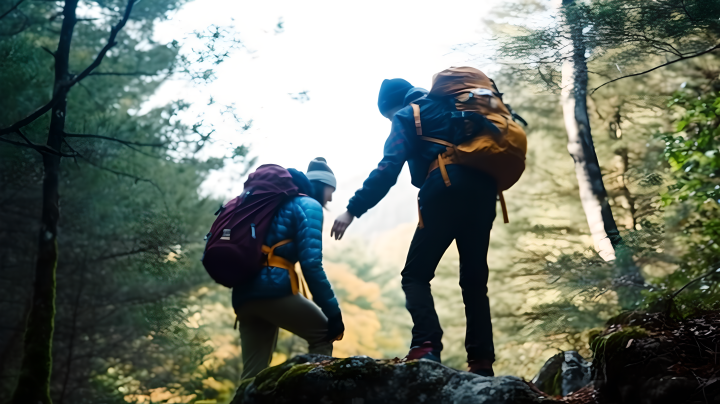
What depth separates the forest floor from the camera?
2.04 meters

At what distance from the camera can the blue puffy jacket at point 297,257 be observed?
3.20 meters

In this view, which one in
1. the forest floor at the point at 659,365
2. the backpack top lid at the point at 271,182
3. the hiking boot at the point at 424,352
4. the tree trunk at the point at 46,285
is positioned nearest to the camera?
the forest floor at the point at 659,365

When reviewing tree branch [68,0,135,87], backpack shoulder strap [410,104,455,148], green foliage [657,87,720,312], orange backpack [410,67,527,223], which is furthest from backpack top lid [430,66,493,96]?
tree branch [68,0,135,87]

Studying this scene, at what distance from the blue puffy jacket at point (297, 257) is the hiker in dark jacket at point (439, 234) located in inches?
15.0

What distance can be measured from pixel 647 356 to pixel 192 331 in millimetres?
10941

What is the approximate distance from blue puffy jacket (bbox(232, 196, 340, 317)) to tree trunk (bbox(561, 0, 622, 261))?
7.31 feet

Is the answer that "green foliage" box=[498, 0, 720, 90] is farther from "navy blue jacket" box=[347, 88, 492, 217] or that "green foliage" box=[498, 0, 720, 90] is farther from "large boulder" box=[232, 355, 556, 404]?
"large boulder" box=[232, 355, 556, 404]

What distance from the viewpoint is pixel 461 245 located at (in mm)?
2887

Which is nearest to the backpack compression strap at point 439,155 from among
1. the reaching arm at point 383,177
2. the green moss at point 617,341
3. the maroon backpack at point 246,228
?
the reaching arm at point 383,177

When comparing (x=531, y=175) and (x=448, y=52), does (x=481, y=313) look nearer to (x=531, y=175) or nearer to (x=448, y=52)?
(x=448, y=52)

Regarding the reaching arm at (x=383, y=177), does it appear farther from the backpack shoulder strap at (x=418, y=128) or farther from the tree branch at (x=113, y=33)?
the tree branch at (x=113, y=33)

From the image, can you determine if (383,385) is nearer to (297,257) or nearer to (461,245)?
(461,245)

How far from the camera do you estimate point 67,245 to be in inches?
368

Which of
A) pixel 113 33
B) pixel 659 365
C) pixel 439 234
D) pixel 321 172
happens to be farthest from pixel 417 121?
pixel 113 33
